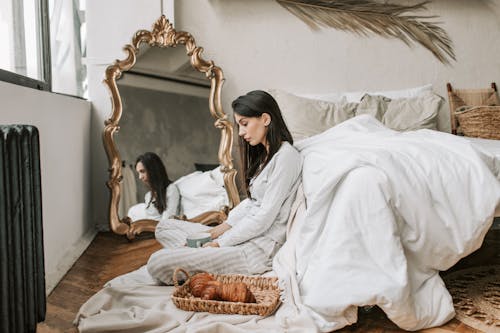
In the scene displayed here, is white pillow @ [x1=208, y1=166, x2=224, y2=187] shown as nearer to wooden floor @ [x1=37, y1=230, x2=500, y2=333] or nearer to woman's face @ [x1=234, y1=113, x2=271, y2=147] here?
wooden floor @ [x1=37, y1=230, x2=500, y2=333]

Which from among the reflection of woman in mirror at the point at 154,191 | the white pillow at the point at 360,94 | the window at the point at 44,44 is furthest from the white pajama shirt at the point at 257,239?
the white pillow at the point at 360,94

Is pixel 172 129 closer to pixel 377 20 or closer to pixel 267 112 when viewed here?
pixel 267 112

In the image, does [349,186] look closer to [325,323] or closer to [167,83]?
[325,323]

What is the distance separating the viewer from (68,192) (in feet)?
8.48

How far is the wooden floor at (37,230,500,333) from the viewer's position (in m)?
1.67

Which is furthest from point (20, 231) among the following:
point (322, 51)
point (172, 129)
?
point (322, 51)

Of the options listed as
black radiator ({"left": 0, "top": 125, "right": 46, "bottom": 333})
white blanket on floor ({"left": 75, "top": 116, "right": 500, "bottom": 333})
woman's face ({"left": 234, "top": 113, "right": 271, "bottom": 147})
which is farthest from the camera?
woman's face ({"left": 234, "top": 113, "right": 271, "bottom": 147})

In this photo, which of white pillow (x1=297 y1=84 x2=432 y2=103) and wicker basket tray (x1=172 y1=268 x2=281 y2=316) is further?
white pillow (x1=297 y1=84 x2=432 y2=103)

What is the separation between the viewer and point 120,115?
3105 mm

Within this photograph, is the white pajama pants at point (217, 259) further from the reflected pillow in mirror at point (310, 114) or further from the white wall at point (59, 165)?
the reflected pillow in mirror at point (310, 114)

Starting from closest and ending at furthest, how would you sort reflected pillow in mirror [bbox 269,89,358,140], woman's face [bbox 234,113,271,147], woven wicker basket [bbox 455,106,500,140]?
woman's face [bbox 234,113,271,147] < woven wicker basket [bbox 455,106,500,140] < reflected pillow in mirror [bbox 269,89,358,140]

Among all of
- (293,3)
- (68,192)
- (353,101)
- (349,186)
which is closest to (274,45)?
(293,3)

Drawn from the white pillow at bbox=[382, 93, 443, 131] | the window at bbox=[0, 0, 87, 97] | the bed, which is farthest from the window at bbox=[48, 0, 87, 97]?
the white pillow at bbox=[382, 93, 443, 131]

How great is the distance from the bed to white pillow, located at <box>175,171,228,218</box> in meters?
1.24
